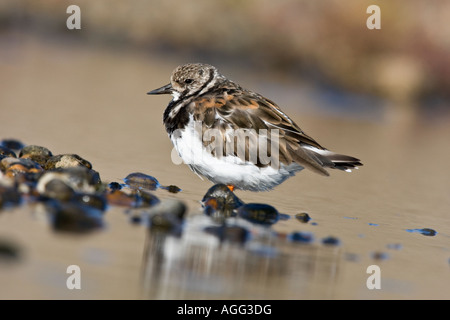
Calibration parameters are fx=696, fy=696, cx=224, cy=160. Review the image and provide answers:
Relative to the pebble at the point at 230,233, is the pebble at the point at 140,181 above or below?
above

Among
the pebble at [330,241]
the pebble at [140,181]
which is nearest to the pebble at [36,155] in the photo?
the pebble at [140,181]

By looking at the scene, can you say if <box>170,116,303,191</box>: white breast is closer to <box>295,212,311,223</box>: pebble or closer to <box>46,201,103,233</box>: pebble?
<box>295,212,311,223</box>: pebble

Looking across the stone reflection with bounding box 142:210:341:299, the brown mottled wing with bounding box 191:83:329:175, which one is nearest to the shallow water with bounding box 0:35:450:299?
the stone reflection with bounding box 142:210:341:299

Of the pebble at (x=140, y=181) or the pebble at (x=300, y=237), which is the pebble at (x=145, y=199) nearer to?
the pebble at (x=140, y=181)

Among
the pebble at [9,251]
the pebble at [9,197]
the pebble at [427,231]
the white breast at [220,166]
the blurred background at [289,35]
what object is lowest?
the pebble at [9,251]

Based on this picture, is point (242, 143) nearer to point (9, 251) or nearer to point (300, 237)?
point (300, 237)

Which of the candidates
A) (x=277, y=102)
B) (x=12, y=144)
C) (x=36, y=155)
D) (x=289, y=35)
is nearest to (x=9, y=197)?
(x=36, y=155)

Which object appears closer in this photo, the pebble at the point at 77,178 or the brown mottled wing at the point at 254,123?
the pebble at the point at 77,178
